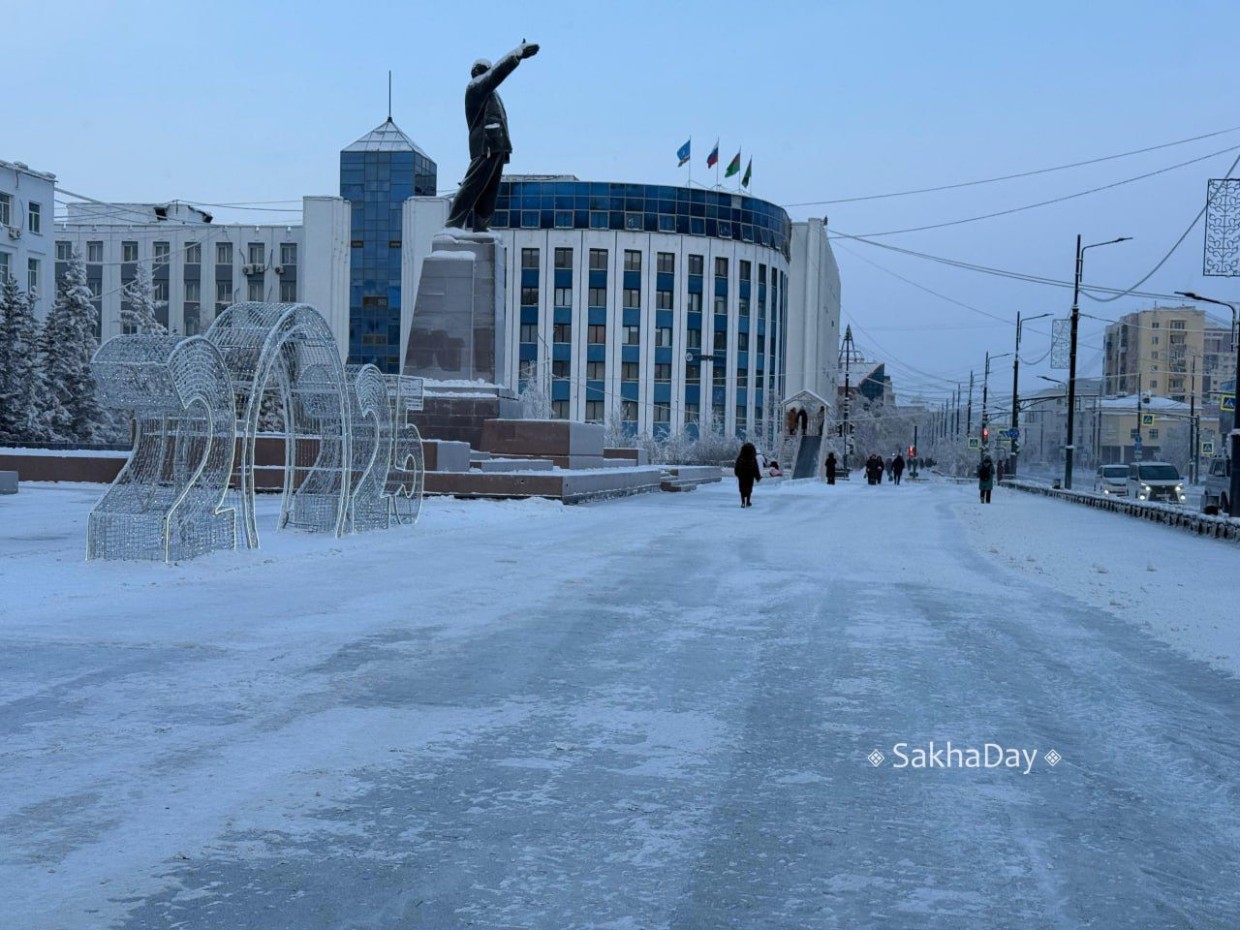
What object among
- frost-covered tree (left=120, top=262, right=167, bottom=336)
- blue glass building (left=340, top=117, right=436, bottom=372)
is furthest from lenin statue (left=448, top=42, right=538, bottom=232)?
blue glass building (left=340, top=117, right=436, bottom=372)

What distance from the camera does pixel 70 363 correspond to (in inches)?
2080

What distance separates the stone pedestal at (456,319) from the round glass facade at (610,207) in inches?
2227

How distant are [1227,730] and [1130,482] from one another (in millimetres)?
45798

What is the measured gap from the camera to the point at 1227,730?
20.8 feet

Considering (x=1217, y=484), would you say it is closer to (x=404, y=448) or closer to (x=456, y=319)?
(x=456, y=319)

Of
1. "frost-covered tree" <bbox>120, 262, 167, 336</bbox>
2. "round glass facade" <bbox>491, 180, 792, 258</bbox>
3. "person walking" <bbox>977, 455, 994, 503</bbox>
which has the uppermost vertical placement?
"round glass facade" <bbox>491, 180, 792, 258</bbox>

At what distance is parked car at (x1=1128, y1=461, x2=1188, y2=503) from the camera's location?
42.4m

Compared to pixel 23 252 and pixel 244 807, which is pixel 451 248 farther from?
pixel 23 252

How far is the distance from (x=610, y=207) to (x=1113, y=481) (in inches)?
1748

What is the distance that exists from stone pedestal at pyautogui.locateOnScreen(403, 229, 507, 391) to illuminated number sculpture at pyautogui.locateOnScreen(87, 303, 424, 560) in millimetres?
10992

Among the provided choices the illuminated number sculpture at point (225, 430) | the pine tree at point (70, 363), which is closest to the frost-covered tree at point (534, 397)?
the pine tree at point (70, 363)

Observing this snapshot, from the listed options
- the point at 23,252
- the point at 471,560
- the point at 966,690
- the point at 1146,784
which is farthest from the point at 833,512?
the point at 23,252

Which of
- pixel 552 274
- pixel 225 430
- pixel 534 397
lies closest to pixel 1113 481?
pixel 534 397

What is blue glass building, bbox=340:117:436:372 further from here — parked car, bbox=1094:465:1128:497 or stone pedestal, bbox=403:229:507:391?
stone pedestal, bbox=403:229:507:391
